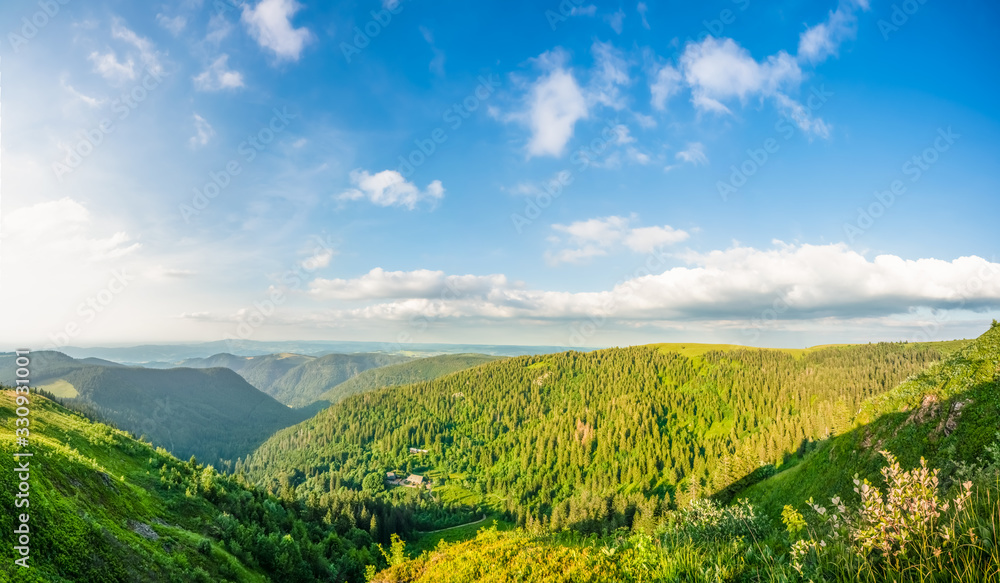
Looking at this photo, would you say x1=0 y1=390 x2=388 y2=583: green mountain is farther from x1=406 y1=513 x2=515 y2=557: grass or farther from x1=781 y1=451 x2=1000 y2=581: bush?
x1=406 y1=513 x2=515 y2=557: grass

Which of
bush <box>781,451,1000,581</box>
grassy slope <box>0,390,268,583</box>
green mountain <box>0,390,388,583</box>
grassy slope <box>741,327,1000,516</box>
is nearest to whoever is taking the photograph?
bush <box>781,451,1000,581</box>

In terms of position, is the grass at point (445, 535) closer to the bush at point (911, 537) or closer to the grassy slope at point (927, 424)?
the grassy slope at point (927, 424)

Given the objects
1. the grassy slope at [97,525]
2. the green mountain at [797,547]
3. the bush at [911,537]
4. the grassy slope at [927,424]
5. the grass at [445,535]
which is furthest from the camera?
the grass at [445,535]

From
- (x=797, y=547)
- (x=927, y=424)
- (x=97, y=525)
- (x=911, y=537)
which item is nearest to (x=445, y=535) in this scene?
(x=927, y=424)

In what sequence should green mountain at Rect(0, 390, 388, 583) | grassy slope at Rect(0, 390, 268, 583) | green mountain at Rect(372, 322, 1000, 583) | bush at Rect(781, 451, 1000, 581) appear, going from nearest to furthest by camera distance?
1. bush at Rect(781, 451, 1000, 581)
2. green mountain at Rect(372, 322, 1000, 583)
3. grassy slope at Rect(0, 390, 268, 583)
4. green mountain at Rect(0, 390, 388, 583)

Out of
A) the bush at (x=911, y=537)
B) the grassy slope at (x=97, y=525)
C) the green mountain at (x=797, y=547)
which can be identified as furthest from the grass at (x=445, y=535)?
the bush at (x=911, y=537)

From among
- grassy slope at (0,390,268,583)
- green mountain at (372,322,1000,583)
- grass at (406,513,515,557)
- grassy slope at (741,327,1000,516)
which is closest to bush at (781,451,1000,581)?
green mountain at (372,322,1000,583)

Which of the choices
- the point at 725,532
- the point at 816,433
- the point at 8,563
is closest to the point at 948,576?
the point at 725,532
